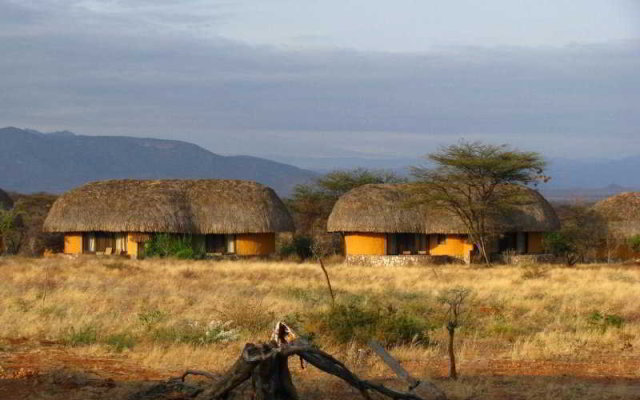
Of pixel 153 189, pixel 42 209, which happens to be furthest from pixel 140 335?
pixel 42 209

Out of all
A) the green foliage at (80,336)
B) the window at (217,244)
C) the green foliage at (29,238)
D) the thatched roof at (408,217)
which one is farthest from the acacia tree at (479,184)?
the green foliage at (80,336)

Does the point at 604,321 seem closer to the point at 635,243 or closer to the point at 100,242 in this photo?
the point at 635,243

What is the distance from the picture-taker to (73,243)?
30.7 metres

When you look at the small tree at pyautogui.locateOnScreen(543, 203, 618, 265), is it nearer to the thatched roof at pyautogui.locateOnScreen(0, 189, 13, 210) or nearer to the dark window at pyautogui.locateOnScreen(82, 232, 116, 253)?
the dark window at pyautogui.locateOnScreen(82, 232, 116, 253)

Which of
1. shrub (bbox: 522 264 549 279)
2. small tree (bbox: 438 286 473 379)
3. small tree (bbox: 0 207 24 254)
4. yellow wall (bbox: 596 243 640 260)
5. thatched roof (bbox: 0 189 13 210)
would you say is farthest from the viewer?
thatched roof (bbox: 0 189 13 210)

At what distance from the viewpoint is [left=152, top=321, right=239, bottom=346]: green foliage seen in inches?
434

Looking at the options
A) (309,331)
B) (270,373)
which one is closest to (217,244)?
(309,331)

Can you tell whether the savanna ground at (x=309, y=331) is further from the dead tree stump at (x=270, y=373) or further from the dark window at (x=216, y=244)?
the dark window at (x=216, y=244)

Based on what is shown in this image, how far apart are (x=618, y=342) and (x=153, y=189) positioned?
2118 cm

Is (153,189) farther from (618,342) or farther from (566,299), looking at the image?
(618,342)

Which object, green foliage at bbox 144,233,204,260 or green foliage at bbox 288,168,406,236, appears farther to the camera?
green foliage at bbox 288,168,406,236

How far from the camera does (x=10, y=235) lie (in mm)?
31375

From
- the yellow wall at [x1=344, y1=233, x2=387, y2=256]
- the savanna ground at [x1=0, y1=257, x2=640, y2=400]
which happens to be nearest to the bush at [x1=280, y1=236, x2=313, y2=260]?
the yellow wall at [x1=344, y1=233, x2=387, y2=256]

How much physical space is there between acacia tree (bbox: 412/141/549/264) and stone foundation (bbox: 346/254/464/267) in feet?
3.63
